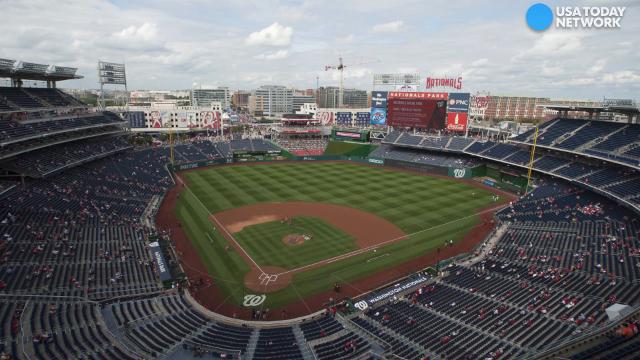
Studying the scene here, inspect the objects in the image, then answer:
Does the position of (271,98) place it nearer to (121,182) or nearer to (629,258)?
(121,182)

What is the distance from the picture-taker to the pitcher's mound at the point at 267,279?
29.2m

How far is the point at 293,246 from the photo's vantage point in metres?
36.5

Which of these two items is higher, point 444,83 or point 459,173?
point 444,83

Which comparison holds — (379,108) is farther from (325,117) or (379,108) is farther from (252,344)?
(252,344)

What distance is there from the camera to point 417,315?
79.3 ft

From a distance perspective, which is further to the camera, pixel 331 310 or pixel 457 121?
pixel 457 121

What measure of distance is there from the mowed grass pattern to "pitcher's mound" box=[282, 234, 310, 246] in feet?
1.39

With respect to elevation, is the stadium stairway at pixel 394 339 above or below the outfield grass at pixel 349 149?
below

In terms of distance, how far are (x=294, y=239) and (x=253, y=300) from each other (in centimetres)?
1119

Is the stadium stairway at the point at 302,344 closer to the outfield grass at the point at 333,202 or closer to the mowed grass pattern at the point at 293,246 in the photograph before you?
the outfield grass at the point at 333,202

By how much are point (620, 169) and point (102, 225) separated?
59.1 meters

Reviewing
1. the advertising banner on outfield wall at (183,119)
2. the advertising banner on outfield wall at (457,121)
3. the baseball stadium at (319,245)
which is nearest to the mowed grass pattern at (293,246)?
the baseball stadium at (319,245)

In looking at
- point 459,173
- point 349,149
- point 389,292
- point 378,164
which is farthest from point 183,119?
point 389,292

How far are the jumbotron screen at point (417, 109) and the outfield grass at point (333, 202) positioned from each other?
1242cm
